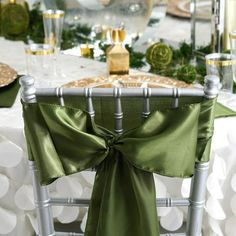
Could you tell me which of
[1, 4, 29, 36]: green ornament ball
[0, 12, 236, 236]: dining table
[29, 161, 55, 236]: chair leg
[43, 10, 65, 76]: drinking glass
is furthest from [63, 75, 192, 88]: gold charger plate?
[1, 4, 29, 36]: green ornament ball

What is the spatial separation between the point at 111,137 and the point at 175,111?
0.16 m

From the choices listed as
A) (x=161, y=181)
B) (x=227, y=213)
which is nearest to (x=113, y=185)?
(x=161, y=181)

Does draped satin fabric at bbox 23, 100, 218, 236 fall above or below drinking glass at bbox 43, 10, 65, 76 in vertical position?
below

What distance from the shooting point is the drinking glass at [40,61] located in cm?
153

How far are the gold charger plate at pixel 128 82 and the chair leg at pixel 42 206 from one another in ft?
1.31

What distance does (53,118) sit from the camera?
0.99 m

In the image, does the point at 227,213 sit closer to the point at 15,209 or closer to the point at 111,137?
the point at 111,137

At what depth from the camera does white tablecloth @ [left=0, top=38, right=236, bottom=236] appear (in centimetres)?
125

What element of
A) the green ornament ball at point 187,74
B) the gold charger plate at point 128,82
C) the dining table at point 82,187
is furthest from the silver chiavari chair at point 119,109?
the green ornament ball at point 187,74

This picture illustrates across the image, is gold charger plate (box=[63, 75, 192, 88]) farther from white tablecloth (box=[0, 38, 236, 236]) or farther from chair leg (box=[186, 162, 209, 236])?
chair leg (box=[186, 162, 209, 236])

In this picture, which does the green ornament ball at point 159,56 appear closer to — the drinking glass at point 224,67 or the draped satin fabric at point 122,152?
the drinking glass at point 224,67

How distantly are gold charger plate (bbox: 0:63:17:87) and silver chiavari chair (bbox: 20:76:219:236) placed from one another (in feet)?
1.71

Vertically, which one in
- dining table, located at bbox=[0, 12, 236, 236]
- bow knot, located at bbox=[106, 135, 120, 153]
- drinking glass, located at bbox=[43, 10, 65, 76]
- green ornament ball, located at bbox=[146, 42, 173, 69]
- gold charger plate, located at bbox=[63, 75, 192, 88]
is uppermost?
drinking glass, located at bbox=[43, 10, 65, 76]

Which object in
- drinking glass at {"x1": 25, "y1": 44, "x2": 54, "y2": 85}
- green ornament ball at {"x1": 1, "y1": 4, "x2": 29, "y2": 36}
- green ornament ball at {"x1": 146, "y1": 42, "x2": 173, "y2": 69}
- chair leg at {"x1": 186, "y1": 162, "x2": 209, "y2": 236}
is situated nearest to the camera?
chair leg at {"x1": 186, "y1": 162, "x2": 209, "y2": 236}
